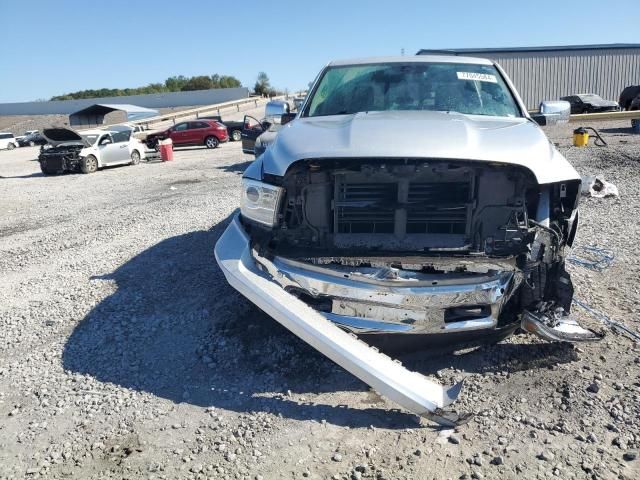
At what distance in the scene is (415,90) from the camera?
420 centimetres

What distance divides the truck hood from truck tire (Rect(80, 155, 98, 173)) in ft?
49.3

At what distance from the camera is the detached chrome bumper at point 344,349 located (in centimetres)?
239

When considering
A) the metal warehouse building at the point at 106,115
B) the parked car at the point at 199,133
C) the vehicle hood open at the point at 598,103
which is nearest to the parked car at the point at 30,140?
the metal warehouse building at the point at 106,115

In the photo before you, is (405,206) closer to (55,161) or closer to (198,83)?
(55,161)

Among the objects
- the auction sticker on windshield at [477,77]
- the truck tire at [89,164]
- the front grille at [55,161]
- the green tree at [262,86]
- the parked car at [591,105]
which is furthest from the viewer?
the green tree at [262,86]

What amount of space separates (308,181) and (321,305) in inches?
30.4

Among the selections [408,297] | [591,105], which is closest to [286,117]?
[408,297]

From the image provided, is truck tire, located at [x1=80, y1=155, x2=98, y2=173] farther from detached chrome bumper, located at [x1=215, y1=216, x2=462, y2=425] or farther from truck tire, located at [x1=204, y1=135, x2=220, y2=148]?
detached chrome bumper, located at [x1=215, y1=216, x2=462, y2=425]

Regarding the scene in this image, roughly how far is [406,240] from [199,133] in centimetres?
2224

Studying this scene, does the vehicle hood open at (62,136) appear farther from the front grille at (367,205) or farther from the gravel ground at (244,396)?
the front grille at (367,205)

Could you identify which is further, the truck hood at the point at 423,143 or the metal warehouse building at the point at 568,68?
the metal warehouse building at the point at 568,68

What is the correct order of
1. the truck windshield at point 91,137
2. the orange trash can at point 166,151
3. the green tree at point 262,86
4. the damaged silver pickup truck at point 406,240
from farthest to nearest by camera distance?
the green tree at point 262,86 → the orange trash can at point 166,151 → the truck windshield at point 91,137 → the damaged silver pickup truck at point 406,240

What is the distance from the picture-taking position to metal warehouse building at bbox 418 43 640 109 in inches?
1257

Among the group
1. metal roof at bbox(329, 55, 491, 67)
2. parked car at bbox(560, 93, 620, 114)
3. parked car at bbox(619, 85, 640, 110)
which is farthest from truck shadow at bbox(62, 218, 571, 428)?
parked car at bbox(619, 85, 640, 110)
